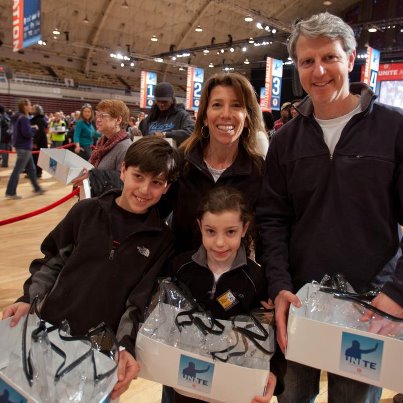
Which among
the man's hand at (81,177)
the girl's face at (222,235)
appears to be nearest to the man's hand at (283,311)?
the girl's face at (222,235)

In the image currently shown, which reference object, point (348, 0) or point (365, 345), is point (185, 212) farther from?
point (348, 0)

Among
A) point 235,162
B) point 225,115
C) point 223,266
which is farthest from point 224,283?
point 225,115

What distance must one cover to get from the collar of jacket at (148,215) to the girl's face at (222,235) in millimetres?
183

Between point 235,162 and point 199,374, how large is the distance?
2.75ft

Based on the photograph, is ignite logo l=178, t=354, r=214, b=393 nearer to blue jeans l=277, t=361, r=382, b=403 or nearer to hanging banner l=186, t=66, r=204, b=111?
blue jeans l=277, t=361, r=382, b=403

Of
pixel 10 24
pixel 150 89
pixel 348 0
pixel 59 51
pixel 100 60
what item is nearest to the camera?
pixel 150 89

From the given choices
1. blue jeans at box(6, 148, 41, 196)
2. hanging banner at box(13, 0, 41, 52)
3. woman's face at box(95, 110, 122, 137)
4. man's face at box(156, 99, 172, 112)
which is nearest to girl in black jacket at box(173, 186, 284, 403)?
woman's face at box(95, 110, 122, 137)

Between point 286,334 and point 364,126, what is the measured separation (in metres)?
0.70

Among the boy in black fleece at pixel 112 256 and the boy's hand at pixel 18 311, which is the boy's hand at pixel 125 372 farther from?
the boy's hand at pixel 18 311

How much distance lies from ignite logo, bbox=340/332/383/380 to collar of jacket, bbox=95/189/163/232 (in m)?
0.77

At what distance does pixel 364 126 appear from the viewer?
136cm

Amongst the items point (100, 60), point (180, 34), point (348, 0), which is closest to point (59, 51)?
point (100, 60)

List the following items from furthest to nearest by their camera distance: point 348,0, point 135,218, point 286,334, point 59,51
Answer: point 59,51 < point 348,0 < point 135,218 < point 286,334

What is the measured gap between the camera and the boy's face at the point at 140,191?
1622 millimetres
